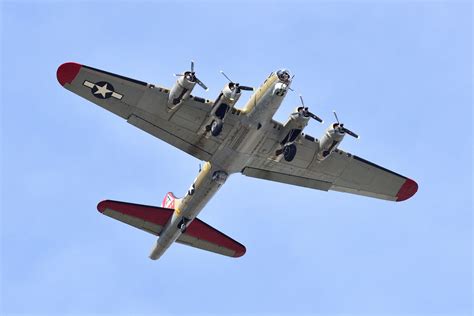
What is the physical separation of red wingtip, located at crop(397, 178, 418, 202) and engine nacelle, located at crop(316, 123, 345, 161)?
720cm

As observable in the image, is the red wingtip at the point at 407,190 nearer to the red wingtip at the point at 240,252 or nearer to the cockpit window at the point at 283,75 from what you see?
the red wingtip at the point at 240,252

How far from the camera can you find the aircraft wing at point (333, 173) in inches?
1913

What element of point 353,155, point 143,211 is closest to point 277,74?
point 353,155

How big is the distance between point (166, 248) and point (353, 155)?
1286cm

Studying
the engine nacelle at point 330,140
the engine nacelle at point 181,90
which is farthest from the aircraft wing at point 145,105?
the engine nacelle at point 330,140

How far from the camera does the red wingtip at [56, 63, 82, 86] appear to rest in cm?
4225

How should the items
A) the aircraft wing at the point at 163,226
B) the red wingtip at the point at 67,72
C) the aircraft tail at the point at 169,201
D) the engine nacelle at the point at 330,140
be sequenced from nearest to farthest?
the red wingtip at the point at 67,72, the engine nacelle at the point at 330,140, the aircraft wing at the point at 163,226, the aircraft tail at the point at 169,201

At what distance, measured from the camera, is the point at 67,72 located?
4234 cm

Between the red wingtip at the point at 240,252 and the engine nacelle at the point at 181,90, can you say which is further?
the red wingtip at the point at 240,252

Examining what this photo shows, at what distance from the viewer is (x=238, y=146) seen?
4597 centimetres

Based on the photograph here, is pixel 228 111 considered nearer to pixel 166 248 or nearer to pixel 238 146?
pixel 238 146

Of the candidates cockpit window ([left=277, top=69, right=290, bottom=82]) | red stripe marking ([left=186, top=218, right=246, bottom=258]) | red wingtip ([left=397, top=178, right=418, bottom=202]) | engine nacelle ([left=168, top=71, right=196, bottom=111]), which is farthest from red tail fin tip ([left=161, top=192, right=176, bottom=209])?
red wingtip ([left=397, top=178, right=418, bottom=202])

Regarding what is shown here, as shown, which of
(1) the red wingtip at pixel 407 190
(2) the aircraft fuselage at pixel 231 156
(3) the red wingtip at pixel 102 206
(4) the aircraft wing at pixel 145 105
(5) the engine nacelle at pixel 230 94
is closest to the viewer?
(4) the aircraft wing at pixel 145 105

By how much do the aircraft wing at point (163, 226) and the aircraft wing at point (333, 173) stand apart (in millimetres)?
4936
